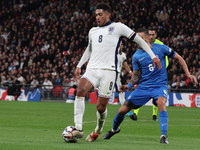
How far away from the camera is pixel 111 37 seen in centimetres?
591

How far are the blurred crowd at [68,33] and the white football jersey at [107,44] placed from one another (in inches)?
544

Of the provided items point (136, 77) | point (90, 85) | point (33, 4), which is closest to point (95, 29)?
point (90, 85)

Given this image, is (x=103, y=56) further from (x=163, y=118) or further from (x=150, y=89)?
(x=163, y=118)

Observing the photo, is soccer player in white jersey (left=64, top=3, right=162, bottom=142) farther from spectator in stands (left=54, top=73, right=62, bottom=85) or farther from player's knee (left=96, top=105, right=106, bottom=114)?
spectator in stands (left=54, top=73, right=62, bottom=85)

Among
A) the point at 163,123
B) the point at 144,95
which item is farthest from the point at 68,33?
the point at 163,123

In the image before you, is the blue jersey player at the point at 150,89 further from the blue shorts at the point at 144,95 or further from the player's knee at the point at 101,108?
the player's knee at the point at 101,108

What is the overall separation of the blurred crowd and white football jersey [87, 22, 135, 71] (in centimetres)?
1381

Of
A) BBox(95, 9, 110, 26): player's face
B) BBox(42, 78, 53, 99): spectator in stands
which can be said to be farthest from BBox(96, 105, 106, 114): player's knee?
BBox(42, 78, 53, 99): spectator in stands

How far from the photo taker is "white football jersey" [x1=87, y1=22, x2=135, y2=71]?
19.2 ft

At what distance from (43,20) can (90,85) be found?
2405 centimetres

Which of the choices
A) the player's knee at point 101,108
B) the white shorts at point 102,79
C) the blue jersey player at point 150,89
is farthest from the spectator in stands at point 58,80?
the white shorts at point 102,79

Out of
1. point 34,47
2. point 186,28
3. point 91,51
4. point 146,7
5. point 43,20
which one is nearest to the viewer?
point 91,51

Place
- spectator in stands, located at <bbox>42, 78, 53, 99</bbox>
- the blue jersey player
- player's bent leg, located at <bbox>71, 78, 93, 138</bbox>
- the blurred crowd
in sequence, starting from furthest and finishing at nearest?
spectator in stands, located at <bbox>42, 78, 53, 99</bbox>, the blurred crowd, the blue jersey player, player's bent leg, located at <bbox>71, 78, 93, 138</bbox>

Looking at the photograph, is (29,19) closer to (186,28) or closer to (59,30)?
(59,30)
